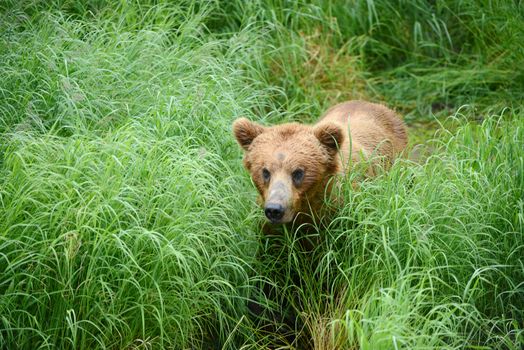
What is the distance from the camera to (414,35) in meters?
8.88

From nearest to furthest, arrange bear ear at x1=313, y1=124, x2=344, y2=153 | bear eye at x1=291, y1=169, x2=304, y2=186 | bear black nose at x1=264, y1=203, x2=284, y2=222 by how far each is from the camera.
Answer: bear black nose at x1=264, y1=203, x2=284, y2=222 → bear eye at x1=291, y1=169, x2=304, y2=186 → bear ear at x1=313, y1=124, x2=344, y2=153

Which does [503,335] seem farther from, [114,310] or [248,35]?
[248,35]

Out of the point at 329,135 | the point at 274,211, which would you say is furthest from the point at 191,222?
the point at 329,135

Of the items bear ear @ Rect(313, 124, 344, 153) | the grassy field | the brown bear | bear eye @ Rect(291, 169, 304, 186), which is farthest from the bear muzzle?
bear ear @ Rect(313, 124, 344, 153)

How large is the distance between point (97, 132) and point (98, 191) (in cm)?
124

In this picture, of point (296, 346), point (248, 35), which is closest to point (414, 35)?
point (248, 35)

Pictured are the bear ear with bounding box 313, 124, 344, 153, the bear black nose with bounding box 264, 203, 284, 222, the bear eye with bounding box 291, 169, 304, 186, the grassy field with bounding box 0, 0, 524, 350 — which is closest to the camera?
the grassy field with bounding box 0, 0, 524, 350

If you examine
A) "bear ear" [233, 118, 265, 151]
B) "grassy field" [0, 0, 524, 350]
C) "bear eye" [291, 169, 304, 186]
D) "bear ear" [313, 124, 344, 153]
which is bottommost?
"grassy field" [0, 0, 524, 350]

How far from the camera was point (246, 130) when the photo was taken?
605 centimetres

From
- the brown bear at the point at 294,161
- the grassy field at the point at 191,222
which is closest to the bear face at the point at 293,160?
the brown bear at the point at 294,161

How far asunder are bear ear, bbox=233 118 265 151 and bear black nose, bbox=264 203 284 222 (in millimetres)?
766

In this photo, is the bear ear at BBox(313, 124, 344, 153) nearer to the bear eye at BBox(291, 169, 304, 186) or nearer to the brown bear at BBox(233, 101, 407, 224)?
the brown bear at BBox(233, 101, 407, 224)

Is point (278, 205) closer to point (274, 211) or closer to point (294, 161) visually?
point (274, 211)

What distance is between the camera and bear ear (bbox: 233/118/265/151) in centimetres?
605
